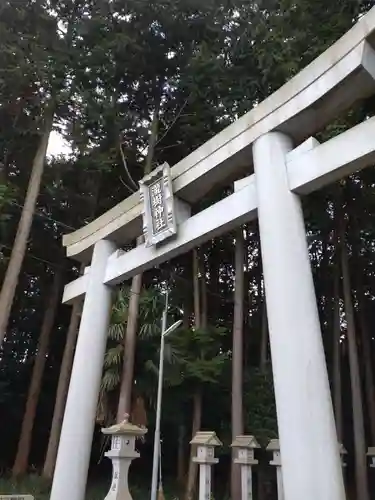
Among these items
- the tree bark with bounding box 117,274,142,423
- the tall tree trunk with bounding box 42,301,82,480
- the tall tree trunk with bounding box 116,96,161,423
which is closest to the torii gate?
the tall tree trunk with bounding box 116,96,161,423

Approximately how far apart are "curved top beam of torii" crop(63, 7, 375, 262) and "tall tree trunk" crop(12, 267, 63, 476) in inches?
272

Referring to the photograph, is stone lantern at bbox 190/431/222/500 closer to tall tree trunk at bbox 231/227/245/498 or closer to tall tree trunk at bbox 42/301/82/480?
tall tree trunk at bbox 231/227/245/498

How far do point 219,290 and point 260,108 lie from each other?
916cm

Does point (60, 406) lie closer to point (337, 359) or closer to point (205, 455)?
point (205, 455)

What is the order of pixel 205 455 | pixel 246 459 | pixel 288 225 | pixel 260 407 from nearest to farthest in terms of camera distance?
pixel 288 225 → pixel 205 455 → pixel 246 459 → pixel 260 407

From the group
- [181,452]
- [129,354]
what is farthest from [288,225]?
[181,452]

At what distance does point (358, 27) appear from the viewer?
3.06m

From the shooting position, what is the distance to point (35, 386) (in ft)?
33.3

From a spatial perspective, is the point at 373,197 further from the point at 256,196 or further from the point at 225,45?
the point at 256,196

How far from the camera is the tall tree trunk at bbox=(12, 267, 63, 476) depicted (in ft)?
31.4

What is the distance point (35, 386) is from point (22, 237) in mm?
3856

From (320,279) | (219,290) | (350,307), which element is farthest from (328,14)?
(219,290)

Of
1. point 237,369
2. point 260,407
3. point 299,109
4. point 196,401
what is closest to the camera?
point 299,109

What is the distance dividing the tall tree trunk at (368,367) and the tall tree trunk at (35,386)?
661cm
